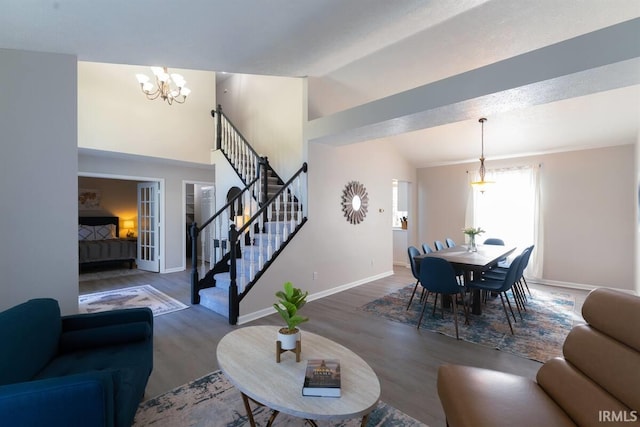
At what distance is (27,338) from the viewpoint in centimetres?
162

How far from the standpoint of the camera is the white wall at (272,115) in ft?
18.7

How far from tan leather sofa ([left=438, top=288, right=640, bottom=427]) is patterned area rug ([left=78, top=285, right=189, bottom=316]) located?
151 inches

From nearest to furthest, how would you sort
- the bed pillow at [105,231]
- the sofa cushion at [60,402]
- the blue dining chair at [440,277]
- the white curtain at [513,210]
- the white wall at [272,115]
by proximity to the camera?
1. the sofa cushion at [60,402]
2. the blue dining chair at [440,277]
3. the white curtain at [513,210]
4. the white wall at [272,115]
5. the bed pillow at [105,231]

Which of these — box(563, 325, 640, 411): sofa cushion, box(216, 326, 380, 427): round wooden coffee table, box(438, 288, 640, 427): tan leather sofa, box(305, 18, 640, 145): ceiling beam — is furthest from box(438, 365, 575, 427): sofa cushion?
box(305, 18, 640, 145): ceiling beam

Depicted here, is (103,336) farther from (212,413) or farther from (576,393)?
(576,393)

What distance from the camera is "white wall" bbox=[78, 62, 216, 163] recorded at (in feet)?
15.9

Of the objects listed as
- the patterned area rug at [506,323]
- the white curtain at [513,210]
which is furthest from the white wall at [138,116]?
the white curtain at [513,210]

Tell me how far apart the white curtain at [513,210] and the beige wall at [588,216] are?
12 cm

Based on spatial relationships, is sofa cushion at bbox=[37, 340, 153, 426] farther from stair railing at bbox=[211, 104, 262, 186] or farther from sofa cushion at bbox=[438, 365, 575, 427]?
stair railing at bbox=[211, 104, 262, 186]

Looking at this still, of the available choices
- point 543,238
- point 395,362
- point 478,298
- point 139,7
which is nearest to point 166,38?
point 139,7

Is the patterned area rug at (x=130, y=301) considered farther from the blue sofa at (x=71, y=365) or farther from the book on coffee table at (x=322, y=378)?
the book on coffee table at (x=322, y=378)

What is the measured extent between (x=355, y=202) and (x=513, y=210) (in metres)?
3.35

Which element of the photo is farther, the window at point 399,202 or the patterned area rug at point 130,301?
the window at point 399,202

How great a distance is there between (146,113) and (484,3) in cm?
579
